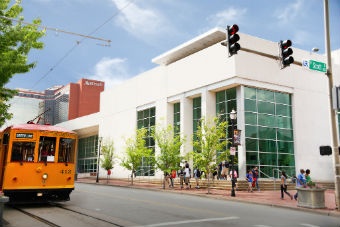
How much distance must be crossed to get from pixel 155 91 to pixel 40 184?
2747 centimetres

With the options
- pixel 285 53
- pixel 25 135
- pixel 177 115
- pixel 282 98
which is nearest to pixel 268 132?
pixel 282 98

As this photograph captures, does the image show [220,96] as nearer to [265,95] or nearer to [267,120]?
[265,95]

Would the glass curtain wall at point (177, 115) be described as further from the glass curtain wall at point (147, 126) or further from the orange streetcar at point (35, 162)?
the orange streetcar at point (35, 162)

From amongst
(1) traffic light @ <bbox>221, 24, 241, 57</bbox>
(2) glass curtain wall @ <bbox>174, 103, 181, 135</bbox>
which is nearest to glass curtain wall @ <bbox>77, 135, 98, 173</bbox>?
(2) glass curtain wall @ <bbox>174, 103, 181, 135</bbox>

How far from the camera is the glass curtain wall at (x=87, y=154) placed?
57713 mm

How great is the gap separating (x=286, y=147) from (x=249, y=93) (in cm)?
624

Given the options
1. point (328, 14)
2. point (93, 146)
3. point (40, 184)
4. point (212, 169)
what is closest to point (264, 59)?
point (212, 169)

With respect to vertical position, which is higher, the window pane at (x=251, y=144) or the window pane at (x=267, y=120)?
the window pane at (x=267, y=120)

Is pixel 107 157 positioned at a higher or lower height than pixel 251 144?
lower

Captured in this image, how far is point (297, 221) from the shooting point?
10.4 meters

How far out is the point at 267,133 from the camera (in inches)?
1163

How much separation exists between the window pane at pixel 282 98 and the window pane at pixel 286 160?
5.01 metres

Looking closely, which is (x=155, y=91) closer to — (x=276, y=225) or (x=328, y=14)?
(x=328, y=14)

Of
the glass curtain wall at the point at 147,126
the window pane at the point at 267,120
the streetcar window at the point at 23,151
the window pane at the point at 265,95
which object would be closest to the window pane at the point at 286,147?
the window pane at the point at 267,120
